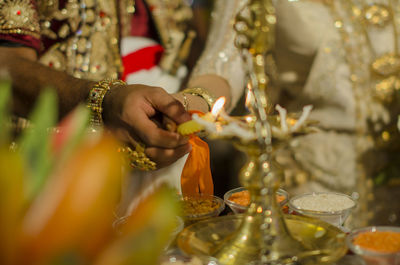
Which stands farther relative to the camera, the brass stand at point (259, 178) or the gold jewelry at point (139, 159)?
the gold jewelry at point (139, 159)

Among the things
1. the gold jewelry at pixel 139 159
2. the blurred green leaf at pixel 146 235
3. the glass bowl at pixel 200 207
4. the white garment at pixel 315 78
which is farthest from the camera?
the white garment at pixel 315 78

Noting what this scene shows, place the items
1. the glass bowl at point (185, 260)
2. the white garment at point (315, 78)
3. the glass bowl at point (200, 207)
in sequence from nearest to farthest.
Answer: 1. the glass bowl at point (185, 260)
2. the glass bowl at point (200, 207)
3. the white garment at point (315, 78)

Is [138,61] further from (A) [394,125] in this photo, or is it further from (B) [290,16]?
(A) [394,125]

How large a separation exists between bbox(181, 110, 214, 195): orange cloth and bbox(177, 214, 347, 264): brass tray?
9 centimetres

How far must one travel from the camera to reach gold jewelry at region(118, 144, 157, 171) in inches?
24.7

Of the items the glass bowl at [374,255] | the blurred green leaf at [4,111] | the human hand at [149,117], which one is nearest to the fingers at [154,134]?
the human hand at [149,117]

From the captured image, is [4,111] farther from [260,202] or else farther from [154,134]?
[154,134]

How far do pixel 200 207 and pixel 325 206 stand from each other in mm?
173

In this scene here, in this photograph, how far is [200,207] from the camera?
1.74 ft

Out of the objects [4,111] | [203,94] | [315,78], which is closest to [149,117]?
[203,94]

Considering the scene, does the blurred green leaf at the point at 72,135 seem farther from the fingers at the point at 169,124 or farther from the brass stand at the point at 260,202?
the fingers at the point at 169,124

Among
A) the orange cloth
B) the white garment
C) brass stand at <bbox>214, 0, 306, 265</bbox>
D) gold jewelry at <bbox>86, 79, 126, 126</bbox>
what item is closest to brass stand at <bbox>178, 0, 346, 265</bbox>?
brass stand at <bbox>214, 0, 306, 265</bbox>

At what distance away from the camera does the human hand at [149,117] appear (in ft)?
1.90

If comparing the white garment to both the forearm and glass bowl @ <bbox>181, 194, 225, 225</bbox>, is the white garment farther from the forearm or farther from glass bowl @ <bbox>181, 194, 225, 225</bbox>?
glass bowl @ <bbox>181, 194, 225, 225</bbox>
